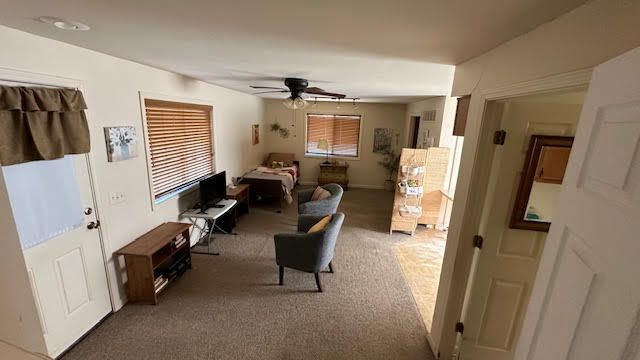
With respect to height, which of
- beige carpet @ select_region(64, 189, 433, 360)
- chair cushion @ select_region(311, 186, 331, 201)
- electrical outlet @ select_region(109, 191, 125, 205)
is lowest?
beige carpet @ select_region(64, 189, 433, 360)

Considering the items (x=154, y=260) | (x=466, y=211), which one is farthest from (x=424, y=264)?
(x=154, y=260)

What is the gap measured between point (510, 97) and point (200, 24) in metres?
1.78

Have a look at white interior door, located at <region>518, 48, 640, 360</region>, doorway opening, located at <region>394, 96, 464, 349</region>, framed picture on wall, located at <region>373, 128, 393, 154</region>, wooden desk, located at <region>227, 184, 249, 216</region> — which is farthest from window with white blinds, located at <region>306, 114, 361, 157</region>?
white interior door, located at <region>518, 48, 640, 360</region>

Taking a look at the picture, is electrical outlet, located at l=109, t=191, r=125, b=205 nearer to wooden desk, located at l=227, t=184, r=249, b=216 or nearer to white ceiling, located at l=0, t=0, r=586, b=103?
white ceiling, located at l=0, t=0, r=586, b=103

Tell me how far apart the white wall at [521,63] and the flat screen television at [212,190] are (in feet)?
10.4

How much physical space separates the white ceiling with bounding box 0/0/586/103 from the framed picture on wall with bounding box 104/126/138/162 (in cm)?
70

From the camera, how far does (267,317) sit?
2561 mm

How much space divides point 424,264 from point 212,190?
10.7 ft

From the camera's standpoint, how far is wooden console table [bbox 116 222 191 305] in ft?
8.40

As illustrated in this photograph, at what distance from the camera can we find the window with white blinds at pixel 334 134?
23.8 ft

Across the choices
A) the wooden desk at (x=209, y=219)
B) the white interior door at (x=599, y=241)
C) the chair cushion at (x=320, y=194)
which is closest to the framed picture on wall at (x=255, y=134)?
the wooden desk at (x=209, y=219)

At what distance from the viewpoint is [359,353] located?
86.6 inches

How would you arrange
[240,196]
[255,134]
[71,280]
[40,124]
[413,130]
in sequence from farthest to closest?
[413,130] → [255,134] → [240,196] → [71,280] → [40,124]

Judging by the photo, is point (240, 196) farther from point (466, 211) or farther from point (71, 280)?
point (466, 211)
